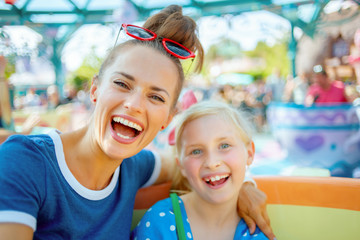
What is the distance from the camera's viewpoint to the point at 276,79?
901 centimetres

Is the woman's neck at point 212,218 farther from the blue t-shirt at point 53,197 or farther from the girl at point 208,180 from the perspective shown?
the blue t-shirt at point 53,197

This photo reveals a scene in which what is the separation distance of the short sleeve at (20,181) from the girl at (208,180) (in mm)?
480

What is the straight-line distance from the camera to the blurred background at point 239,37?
2.34 m

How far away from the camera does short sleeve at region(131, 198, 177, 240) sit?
114cm

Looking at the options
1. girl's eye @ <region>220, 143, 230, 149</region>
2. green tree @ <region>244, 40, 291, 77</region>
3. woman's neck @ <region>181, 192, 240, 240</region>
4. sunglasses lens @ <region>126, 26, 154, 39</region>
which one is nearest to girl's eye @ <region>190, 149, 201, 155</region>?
girl's eye @ <region>220, 143, 230, 149</region>

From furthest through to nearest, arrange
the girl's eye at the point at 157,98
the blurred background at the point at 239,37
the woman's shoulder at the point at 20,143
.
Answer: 1. the blurred background at the point at 239,37
2. the girl's eye at the point at 157,98
3. the woman's shoulder at the point at 20,143

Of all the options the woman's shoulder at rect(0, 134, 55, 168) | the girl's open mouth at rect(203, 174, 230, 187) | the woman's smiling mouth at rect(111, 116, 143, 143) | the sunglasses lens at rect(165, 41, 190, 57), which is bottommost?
the girl's open mouth at rect(203, 174, 230, 187)

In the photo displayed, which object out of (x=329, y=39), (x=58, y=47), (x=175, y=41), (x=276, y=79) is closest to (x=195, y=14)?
(x=58, y=47)

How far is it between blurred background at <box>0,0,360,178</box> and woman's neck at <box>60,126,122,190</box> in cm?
44

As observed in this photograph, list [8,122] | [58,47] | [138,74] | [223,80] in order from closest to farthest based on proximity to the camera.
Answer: [138,74], [8,122], [58,47], [223,80]

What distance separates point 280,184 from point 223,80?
1643 centimetres

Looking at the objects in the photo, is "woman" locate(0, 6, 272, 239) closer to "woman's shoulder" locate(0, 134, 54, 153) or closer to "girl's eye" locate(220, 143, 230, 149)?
"woman's shoulder" locate(0, 134, 54, 153)

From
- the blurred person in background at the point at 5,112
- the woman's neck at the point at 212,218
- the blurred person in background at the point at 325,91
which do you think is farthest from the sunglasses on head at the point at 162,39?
the blurred person in background at the point at 325,91

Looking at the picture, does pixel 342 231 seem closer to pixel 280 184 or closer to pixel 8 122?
pixel 280 184
